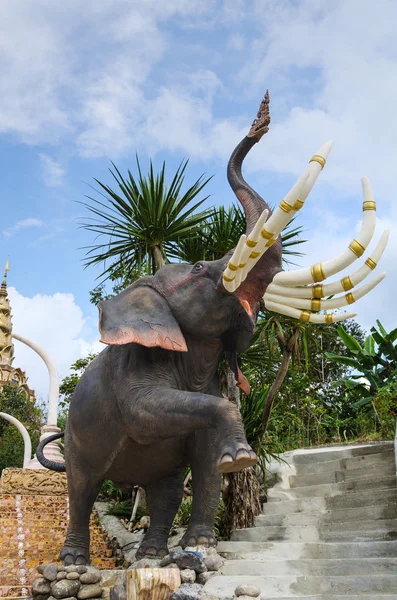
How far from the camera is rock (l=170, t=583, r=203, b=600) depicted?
2.87 metres

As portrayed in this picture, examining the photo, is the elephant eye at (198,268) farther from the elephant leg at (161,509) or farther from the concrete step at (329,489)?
the concrete step at (329,489)

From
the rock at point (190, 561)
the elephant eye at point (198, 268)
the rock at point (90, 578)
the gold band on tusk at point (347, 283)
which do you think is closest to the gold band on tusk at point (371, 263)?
the gold band on tusk at point (347, 283)

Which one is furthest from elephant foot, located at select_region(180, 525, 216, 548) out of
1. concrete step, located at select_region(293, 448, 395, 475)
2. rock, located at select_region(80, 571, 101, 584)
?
concrete step, located at select_region(293, 448, 395, 475)

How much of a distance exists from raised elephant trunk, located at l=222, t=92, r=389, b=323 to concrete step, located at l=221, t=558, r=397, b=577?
133 centimetres

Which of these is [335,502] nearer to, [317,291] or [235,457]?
[317,291]

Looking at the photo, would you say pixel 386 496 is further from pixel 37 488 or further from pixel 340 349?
pixel 340 349

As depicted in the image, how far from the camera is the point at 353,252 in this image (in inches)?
116

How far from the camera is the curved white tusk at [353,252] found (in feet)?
9.65

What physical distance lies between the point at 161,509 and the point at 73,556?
0.60 meters

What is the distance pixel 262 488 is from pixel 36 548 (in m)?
2.53

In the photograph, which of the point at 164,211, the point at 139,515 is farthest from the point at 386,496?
the point at 164,211

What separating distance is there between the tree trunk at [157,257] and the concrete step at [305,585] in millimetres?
4475

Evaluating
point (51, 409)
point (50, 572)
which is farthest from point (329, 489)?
point (51, 409)

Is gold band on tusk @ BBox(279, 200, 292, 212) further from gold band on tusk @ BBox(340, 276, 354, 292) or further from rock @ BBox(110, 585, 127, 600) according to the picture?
rock @ BBox(110, 585, 127, 600)
